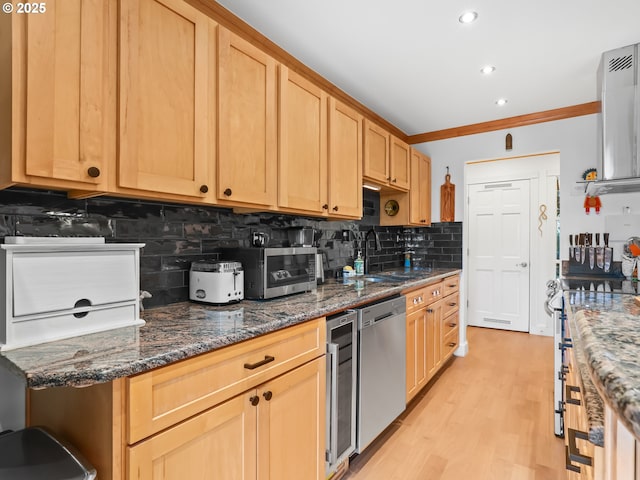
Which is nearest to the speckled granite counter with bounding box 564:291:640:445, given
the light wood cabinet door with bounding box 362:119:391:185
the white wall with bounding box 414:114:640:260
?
the light wood cabinet door with bounding box 362:119:391:185

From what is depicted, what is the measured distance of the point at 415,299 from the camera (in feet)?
8.57

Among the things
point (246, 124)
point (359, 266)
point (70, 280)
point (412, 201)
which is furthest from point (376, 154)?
point (70, 280)

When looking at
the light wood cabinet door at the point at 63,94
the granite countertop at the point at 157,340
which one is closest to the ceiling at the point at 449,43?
the light wood cabinet door at the point at 63,94

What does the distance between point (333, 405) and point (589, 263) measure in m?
2.57

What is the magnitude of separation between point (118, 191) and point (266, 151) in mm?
782

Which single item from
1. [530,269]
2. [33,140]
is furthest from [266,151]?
[530,269]

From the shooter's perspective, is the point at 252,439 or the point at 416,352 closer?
the point at 252,439

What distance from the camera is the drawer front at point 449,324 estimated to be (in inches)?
127

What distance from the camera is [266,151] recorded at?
184cm

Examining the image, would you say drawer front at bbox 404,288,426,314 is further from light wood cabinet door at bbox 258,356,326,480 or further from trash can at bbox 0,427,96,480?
trash can at bbox 0,427,96,480

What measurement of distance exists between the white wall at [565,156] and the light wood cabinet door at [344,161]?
5.60 feet

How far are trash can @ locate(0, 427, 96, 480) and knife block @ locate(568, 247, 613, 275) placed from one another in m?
3.47

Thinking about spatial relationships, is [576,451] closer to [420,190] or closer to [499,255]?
[420,190]

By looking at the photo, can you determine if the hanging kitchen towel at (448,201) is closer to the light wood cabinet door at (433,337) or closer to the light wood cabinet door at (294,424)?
the light wood cabinet door at (433,337)
